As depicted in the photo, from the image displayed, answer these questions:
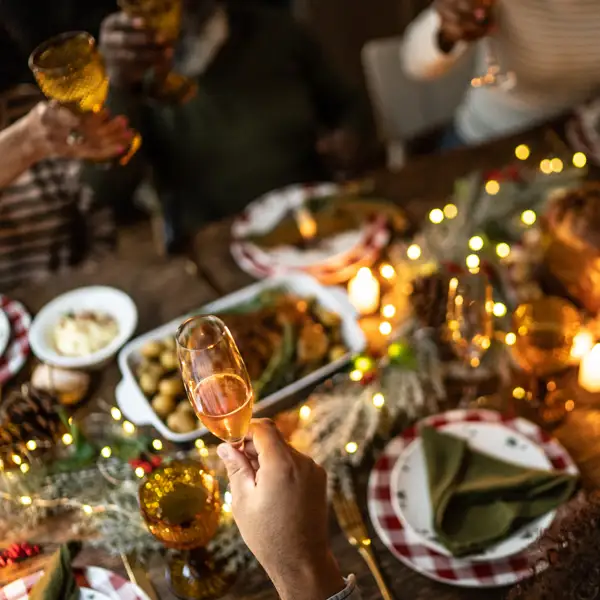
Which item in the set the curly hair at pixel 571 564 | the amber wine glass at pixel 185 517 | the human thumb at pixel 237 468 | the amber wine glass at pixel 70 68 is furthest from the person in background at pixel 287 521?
the amber wine glass at pixel 70 68

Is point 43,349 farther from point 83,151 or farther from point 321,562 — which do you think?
point 321,562

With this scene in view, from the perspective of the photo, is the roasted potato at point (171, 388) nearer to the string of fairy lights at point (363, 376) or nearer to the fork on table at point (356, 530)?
the string of fairy lights at point (363, 376)

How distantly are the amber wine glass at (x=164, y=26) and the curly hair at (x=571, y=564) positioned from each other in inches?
40.7

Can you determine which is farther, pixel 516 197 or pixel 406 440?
pixel 516 197

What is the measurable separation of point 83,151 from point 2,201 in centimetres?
52

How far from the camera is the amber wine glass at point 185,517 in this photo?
0.96m

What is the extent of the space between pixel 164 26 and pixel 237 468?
2.81 feet

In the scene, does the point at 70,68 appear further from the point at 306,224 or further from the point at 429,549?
the point at 429,549

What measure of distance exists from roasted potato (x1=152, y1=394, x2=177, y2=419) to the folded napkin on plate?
391 millimetres

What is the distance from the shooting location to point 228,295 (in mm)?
1414

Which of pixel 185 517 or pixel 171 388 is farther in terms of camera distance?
pixel 171 388

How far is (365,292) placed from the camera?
135cm

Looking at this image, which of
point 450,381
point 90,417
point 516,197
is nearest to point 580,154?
point 516,197

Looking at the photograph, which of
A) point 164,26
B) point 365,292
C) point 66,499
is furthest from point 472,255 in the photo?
point 66,499
